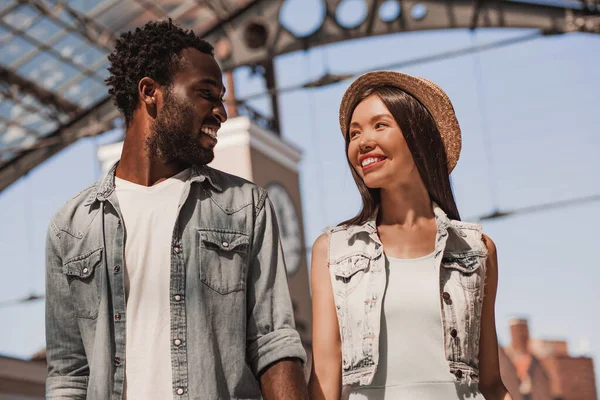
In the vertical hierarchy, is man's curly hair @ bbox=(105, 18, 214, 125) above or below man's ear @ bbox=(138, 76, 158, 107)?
above

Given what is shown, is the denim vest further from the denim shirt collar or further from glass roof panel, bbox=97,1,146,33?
glass roof panel, bbox=97,1,146,33

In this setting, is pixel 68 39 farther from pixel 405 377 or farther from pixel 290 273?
pixel 405 377

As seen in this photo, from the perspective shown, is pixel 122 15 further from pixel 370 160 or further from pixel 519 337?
pixel 519 337

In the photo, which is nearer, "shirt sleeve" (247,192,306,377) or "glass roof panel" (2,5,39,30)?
"shirt sleeve" (247,192,306,377)

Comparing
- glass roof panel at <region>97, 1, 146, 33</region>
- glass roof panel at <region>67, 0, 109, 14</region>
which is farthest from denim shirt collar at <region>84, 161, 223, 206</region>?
glass roof panel at <region>67, 0, 109, 14</region>

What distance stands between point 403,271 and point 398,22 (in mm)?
10912

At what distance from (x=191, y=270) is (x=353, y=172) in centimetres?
71

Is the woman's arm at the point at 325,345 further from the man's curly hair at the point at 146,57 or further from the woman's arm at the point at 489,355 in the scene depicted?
the man's curly hair at the point at 146,57

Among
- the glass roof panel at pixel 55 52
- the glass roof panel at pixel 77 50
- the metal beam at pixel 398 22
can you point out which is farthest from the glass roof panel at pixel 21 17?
the metal beam at pixel 398 22

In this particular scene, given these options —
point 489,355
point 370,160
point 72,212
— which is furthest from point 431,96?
point 72,212

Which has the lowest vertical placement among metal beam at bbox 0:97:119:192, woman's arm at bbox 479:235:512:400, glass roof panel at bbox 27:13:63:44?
woman's arm at bbox 479:235:512:400

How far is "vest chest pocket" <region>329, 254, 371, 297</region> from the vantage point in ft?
11.2

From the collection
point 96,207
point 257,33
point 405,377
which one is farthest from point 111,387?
point 257,33

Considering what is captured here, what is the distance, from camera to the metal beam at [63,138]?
54.2ft
